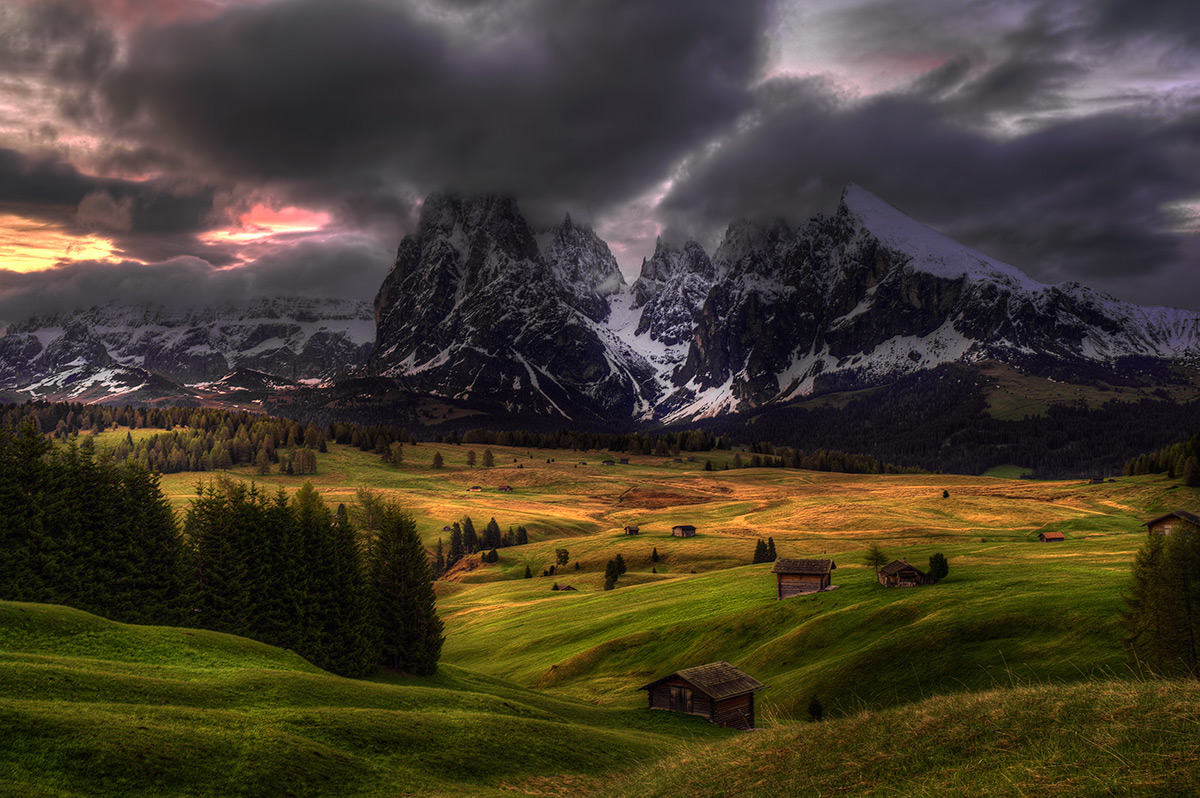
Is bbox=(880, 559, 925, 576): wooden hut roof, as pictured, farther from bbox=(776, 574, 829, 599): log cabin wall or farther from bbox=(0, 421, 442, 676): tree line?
bbox=(0, 421, 442, 676): tree line

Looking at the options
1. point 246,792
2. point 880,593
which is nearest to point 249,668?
point 246,792

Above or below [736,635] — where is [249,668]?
above

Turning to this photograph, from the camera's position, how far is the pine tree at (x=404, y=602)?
5791 cm

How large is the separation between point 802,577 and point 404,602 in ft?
141

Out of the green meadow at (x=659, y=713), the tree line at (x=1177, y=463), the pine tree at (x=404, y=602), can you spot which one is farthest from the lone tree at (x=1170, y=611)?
the tree line at (x=1177, y=463)

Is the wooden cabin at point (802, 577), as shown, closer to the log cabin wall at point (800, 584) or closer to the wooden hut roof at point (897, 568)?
the log cabin wall at point (800, 584)

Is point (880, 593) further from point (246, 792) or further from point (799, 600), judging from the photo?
point (246, 792)

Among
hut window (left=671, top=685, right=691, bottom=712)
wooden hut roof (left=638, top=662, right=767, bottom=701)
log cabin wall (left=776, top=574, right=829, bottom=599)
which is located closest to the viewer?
wooden hut roof (left=638, top=662, right=767, bottom=701)

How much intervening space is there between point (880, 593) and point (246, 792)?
6276 cm

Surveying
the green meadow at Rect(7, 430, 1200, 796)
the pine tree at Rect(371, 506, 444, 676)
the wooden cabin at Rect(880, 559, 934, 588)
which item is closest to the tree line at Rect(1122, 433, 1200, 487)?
the green meadow at Rect(7, 430, 1200, 796)

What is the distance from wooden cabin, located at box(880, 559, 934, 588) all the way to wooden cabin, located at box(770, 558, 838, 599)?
660 centimetres

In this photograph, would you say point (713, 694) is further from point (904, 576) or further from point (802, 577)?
point (904, 576)

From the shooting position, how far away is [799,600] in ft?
241

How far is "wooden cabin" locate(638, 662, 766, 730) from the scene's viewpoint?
176ft
